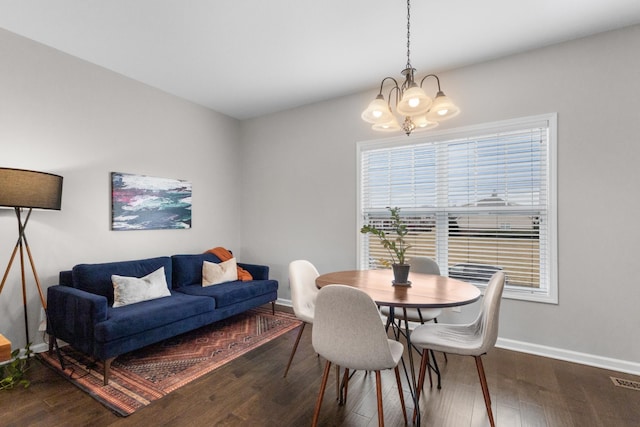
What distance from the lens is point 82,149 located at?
3164mm

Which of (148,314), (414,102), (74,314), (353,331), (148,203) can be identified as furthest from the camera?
(148,203)

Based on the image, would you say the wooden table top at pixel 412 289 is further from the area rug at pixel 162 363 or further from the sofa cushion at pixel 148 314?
the sofa cushion at pixel 148 314

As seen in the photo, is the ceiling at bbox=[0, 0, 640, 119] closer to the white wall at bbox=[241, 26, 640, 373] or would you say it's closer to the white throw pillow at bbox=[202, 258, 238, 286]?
the white wall at bbox=[241, 26, 640, 373]

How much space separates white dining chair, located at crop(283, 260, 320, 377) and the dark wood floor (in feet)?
1.19

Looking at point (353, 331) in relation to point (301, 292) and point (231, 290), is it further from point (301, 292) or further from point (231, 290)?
point (231, 290)

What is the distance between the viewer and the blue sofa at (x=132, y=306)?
240 centimetres

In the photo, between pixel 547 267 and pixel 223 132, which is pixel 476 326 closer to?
pixel 547 267

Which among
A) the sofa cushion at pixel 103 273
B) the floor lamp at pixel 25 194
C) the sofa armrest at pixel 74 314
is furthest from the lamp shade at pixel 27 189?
the sofa armrest at pixel 74 314

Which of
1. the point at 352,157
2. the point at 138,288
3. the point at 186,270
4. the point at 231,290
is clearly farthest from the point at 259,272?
the point at 352,157

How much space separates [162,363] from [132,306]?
58 cm

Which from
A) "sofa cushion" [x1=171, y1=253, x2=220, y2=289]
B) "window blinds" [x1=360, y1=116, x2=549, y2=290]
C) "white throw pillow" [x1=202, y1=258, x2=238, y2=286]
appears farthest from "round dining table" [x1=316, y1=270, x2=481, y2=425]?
"sofa cushion" [x1=171, y1=253, x2=220, y2=289]

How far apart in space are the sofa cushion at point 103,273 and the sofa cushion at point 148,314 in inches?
11.5

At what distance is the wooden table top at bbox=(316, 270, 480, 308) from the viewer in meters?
1.79

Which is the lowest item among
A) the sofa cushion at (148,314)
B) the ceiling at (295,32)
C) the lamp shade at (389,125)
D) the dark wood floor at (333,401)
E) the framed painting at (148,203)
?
the dark wood floor at (333,401)
